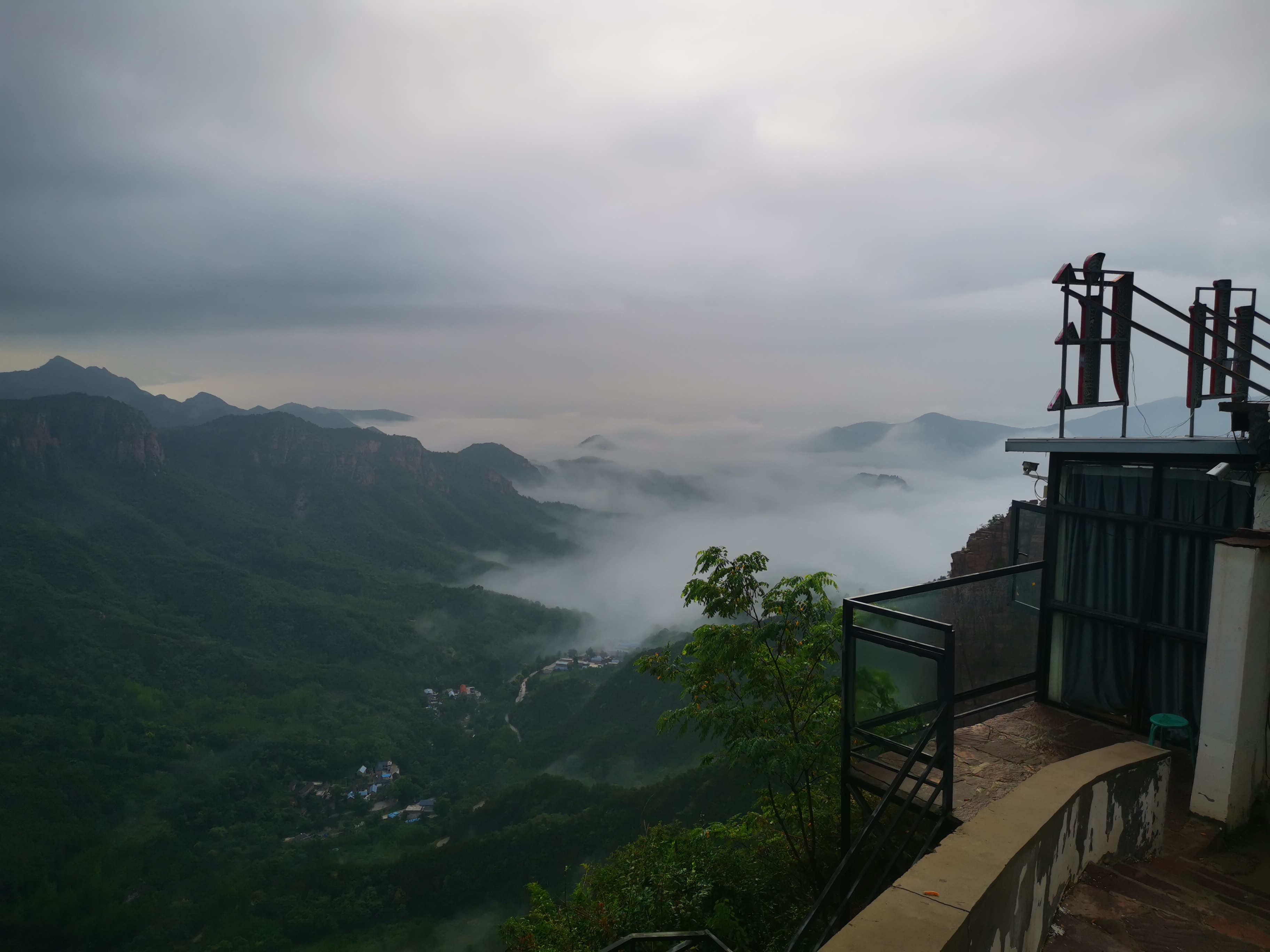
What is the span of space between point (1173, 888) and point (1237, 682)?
4.59 feet

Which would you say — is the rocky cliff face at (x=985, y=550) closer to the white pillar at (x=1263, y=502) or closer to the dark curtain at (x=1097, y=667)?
the dark curtain at (x=1097, y=667)

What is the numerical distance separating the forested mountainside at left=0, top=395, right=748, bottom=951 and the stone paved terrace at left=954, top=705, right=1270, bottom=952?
12.4m

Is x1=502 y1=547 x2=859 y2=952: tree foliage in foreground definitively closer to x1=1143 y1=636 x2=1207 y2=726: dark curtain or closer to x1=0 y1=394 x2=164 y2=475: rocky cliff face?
x1=1143 y1=636 x2=1207 y2=726: dark curtain

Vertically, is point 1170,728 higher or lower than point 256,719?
higher

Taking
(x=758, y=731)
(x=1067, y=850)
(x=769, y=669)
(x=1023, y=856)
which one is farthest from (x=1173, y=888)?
(x=769, y=669)

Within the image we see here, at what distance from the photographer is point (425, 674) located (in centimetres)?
9912

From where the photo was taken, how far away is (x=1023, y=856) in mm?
3533

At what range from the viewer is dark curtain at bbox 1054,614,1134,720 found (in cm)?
693

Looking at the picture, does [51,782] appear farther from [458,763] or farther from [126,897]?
[458,763]

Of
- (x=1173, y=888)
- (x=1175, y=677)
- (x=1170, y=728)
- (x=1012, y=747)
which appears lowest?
(x=1012, y=747)

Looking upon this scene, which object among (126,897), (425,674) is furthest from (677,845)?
(425,674)

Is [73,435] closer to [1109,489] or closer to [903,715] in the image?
[903,715]

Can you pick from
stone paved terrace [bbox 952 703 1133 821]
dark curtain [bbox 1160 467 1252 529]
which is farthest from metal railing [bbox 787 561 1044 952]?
dark curtain [bbox 1160 467 1252 529]

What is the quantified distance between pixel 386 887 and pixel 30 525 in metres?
87.1
